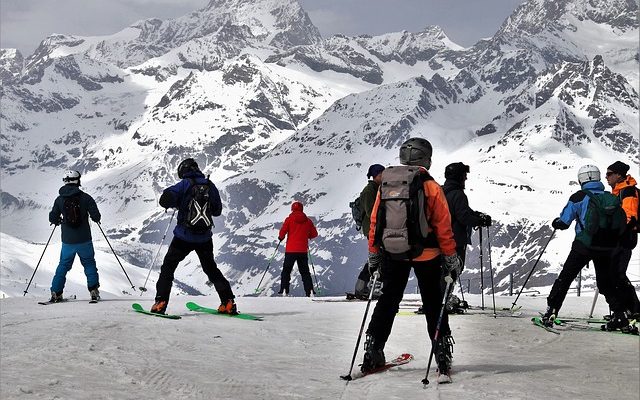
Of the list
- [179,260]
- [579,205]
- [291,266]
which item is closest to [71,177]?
[179,260]

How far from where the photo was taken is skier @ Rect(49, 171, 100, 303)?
45.2 ft

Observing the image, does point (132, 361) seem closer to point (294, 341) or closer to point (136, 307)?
point (294, 341)

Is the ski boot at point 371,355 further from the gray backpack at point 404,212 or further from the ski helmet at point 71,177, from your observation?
the ski helmet at point 71,177

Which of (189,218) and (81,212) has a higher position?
(81,212)

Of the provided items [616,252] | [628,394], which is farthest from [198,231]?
[628,394]

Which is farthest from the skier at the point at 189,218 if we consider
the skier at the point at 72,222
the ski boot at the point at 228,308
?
the skier at the point at 72,222

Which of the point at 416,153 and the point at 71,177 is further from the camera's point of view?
the point at 71,177

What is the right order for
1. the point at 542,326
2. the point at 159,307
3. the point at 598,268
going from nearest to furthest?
the point at 598,268, the point at 542,326, the point at 159,307

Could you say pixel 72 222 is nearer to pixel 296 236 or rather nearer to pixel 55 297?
pixel 55 297

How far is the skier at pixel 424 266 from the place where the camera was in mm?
6840

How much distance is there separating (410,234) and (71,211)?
28.4 feet

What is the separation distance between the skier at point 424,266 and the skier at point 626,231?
433 centimetres

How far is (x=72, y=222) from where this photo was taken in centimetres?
1375

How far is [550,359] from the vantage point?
817 cm
